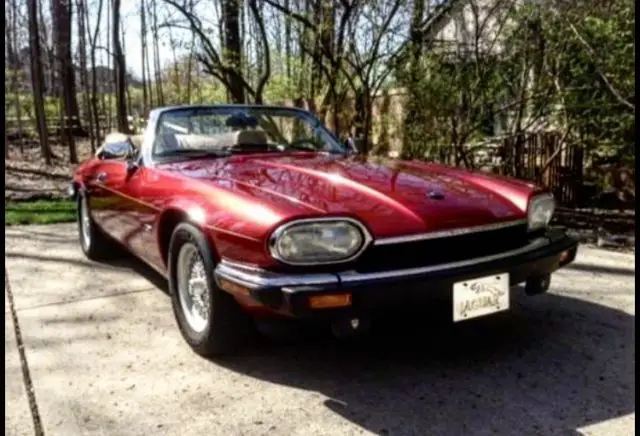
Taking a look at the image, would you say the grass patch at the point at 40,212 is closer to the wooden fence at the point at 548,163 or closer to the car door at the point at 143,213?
the car door at the point at 143,213

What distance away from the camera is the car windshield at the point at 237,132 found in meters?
3.88

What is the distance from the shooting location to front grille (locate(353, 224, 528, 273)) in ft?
8.39

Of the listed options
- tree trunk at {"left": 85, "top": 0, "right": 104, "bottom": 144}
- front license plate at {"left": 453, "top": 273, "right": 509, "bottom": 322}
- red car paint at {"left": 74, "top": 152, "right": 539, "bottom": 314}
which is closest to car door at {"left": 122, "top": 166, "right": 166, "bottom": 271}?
red car paint at {"left": 74, "top": 152, "right": 539, "bottom": 314}

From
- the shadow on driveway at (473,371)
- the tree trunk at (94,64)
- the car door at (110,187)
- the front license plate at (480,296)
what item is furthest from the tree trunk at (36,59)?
the front license plate at (480,296)

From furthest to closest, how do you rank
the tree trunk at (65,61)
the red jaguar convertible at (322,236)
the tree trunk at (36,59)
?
the tree trunk at (65,61), the tree trunk at (36,59), the red jaguar convertible at (322,236)

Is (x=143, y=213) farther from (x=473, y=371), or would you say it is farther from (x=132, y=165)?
(x=473, y=371)

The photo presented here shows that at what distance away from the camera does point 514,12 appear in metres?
6.56

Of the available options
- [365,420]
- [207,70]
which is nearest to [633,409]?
[365,420]

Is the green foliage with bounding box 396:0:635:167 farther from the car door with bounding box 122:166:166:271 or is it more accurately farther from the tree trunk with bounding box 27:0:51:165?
the tree trunk with bounding box 27:0:51:165

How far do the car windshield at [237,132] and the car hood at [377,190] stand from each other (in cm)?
29

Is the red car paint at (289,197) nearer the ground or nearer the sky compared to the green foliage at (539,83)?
nearer the ground

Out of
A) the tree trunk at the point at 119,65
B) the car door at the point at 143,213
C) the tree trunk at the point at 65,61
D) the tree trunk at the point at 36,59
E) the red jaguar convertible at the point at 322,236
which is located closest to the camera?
the red jaguar convertible at the point at 322,236

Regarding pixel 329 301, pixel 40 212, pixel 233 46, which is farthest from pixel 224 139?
pixel 233 46

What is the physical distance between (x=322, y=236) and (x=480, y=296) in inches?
28.8
